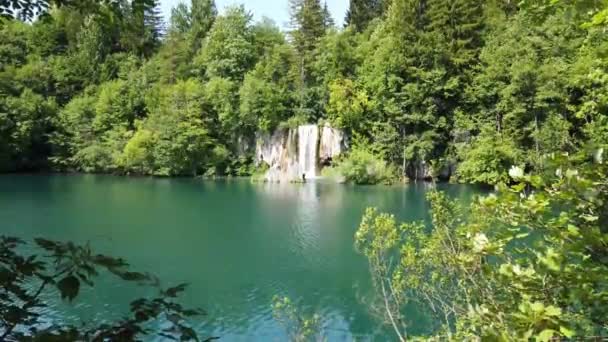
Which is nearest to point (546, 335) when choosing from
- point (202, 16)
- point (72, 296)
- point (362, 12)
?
point (72, 296)

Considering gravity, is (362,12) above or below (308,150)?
above

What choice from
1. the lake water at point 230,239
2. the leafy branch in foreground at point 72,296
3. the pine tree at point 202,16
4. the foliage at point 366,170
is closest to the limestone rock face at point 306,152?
the foliage at point 366,170

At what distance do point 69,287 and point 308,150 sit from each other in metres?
33.7

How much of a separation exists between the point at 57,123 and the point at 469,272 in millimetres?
44547

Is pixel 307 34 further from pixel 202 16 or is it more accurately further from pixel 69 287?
pixel 69 287

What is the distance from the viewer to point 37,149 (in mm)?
41469

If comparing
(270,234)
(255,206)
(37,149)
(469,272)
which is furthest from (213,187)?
(469,272)

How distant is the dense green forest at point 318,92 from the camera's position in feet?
92.8

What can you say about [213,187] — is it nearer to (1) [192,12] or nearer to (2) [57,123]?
(2) [57,123]

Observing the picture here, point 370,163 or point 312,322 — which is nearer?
point 312,322

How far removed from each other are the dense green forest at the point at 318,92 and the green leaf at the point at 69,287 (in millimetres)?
23471

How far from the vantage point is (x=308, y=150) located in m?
35.2

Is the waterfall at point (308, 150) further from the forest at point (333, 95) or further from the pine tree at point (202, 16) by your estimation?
the pine tree at point (202, 16)

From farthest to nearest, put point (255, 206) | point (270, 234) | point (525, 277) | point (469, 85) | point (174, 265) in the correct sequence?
1. point (469, 85)
2. point (255, 206)
3. point (270, 234)
4. point (174, 265)
5. point (525, 277)
